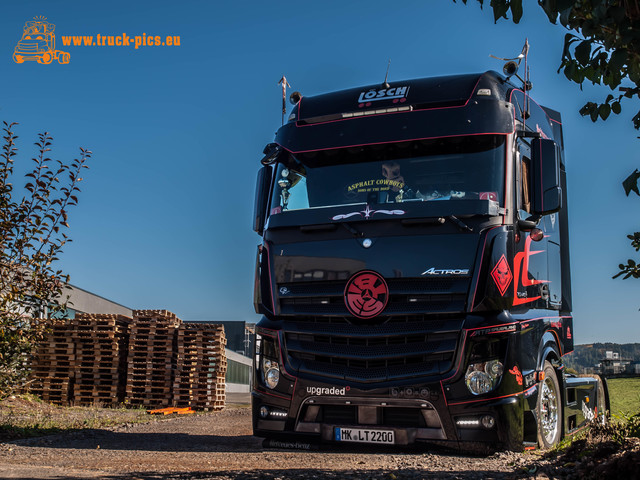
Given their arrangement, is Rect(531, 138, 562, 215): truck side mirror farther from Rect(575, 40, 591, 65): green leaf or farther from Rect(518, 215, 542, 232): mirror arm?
Rect(575, 40, 591, 65): green leaf

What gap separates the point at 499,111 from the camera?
6.48 m

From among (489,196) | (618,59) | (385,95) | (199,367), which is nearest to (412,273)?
(489,196)

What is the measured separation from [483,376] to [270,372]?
213 centimetres

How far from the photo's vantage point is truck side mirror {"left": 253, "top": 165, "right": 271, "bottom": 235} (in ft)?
24.1

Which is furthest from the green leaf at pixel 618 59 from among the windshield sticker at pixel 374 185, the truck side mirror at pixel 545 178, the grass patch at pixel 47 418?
the grass patch at pixel 47 418

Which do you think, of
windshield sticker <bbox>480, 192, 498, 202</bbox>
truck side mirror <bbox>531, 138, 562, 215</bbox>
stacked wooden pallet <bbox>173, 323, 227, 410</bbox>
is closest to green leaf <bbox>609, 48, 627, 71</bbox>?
windshield sticker <bbox>480, 192, 498, 202</bbox>

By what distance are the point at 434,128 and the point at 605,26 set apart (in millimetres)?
3250

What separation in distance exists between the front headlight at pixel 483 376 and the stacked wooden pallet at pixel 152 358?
11.9 meters

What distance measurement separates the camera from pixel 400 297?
6.09m

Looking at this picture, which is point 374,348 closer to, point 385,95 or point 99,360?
point 385,95

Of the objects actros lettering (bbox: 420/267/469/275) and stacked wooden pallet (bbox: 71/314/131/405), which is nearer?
actros lettering (bbox: 420/267/469/275)

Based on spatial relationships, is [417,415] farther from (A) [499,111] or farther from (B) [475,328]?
(A) [499,111]

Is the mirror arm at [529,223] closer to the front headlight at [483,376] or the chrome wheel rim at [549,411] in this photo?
the front headlight at [483,376]

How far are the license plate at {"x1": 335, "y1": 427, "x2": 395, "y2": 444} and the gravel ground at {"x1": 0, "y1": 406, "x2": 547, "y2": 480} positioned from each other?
125 mm
